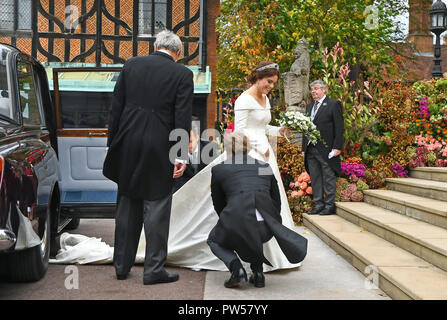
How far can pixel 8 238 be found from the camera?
3686 mm

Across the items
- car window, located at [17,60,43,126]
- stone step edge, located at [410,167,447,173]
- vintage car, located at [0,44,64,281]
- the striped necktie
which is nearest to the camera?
vintage car, located at [0,44,64,281]

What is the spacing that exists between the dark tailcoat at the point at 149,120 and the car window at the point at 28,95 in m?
0.87

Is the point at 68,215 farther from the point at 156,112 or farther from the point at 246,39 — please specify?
the point at 246,39

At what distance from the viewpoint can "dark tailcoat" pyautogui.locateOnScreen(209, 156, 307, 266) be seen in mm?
4484

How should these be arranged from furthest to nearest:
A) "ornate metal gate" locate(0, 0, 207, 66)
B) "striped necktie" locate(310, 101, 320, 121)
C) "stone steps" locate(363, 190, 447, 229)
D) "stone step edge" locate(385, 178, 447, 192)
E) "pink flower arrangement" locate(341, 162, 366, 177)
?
"ornate metal gate" locate(0, 0, 207, 66)
"pink flower arrangement" locate(341, 162, 366, 177)
"striped necktie" locate(310, 101, 320, 121)
"stone step edge" locate(385, 178, 447, 192)
"stone steps" locate(363, 190, 447, 229)

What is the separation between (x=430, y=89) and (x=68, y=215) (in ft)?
25.2

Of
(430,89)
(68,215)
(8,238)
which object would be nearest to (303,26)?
(430,89)

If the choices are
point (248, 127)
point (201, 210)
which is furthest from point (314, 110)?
point (201, 210)

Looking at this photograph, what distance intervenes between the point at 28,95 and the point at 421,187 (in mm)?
5149

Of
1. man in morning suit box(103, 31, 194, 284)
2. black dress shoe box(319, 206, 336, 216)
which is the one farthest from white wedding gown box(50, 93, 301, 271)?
black dress shoe box(319, 206, 336, 216)

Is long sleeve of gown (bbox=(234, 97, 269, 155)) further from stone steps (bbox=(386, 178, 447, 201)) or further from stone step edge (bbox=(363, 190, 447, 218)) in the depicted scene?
stone steps (bbox=(386, 178, 447, 201))

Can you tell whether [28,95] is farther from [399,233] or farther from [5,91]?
[399,233]

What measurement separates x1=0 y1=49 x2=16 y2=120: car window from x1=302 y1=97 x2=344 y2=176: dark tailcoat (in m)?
4.87

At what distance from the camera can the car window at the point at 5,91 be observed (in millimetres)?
4648
